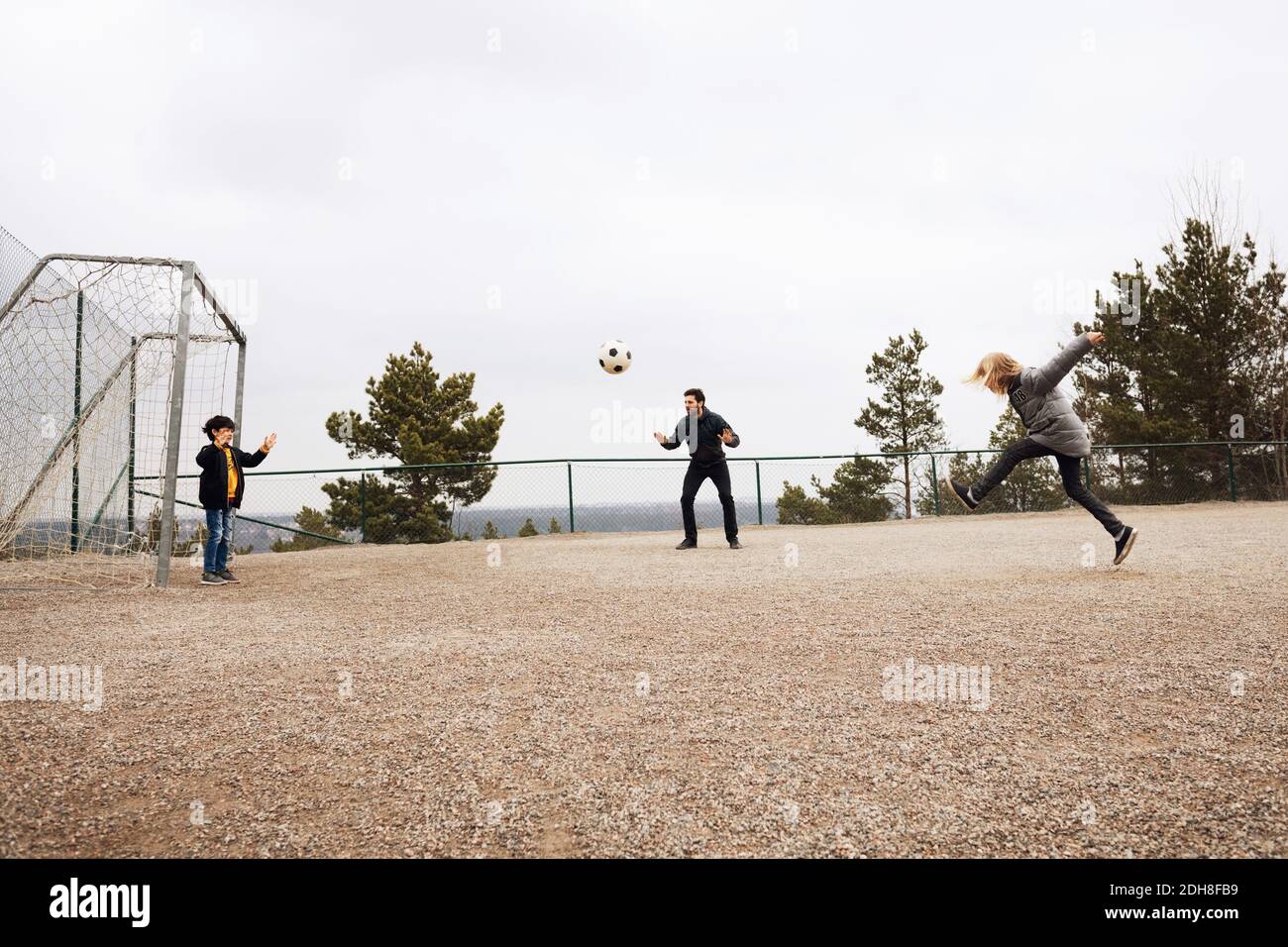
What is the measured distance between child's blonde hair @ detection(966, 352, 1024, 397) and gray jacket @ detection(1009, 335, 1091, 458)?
0.34 ft

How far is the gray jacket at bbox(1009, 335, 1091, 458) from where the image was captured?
6.37 m

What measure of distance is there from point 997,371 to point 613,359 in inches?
235

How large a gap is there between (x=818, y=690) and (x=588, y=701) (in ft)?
3.43

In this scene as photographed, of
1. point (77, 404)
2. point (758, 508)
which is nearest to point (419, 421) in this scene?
point (758, 508)

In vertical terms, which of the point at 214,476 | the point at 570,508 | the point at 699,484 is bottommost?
the point at 570,508

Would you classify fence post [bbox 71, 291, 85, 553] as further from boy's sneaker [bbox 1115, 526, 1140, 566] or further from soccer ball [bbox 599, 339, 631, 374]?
boy's sneaker [bbox 1115, 526, 1140, 566]

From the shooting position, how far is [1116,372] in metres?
24.0

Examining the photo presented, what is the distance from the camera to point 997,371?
6758 mm

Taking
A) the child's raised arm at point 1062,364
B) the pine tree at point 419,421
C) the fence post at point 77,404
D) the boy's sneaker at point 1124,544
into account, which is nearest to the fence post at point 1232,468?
the boy's sneaker at point 1124,544

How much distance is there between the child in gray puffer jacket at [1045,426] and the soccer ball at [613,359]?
566 cm

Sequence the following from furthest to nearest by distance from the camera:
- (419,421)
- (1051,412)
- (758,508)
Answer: (419,421) < (758,508) < (1051,412)

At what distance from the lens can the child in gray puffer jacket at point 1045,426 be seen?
6.38m

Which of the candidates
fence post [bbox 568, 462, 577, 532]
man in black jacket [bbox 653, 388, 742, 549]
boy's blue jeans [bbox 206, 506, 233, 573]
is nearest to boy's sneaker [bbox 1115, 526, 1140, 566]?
man in black jacket [bbox 653, 388, 742, 549]

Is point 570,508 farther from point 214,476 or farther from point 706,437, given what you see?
point 214,476
